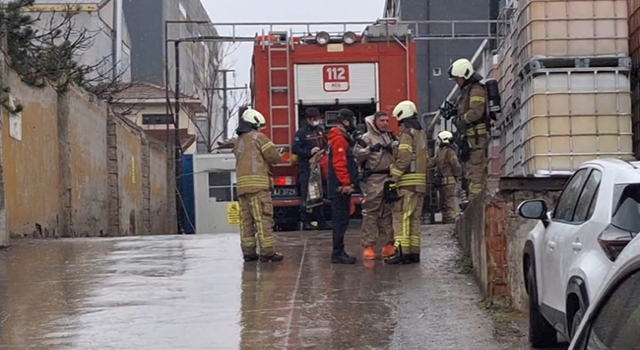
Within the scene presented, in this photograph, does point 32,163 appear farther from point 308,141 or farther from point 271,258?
point 271,258

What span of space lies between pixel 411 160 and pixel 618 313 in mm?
7024

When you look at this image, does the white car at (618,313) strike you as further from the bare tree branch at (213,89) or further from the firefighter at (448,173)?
the bare tree branch at (213,89)

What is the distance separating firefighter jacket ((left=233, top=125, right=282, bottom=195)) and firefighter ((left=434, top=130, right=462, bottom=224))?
619 cm

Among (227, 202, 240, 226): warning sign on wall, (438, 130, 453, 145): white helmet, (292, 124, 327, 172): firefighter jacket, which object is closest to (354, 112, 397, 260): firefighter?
(292, 124, 327, 172): firefighter jacket

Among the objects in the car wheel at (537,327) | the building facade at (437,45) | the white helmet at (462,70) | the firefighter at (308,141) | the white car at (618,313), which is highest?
the building facade at (437,45)

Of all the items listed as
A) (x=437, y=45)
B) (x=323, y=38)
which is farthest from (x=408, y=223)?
(x=437, y=45)

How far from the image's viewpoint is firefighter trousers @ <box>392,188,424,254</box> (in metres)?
9.77

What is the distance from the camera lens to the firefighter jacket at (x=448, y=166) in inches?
625

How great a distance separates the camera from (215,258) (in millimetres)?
10828

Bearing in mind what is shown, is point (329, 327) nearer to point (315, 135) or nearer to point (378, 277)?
point (378, 277)

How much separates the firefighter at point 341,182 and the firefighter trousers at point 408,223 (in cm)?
51

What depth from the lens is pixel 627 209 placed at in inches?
192

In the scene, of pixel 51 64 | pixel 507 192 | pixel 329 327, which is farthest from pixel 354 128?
pixel 51 64

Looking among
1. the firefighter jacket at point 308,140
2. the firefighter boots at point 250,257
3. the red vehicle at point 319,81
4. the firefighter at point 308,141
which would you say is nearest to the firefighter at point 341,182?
the firefighter boots at point 250,257
